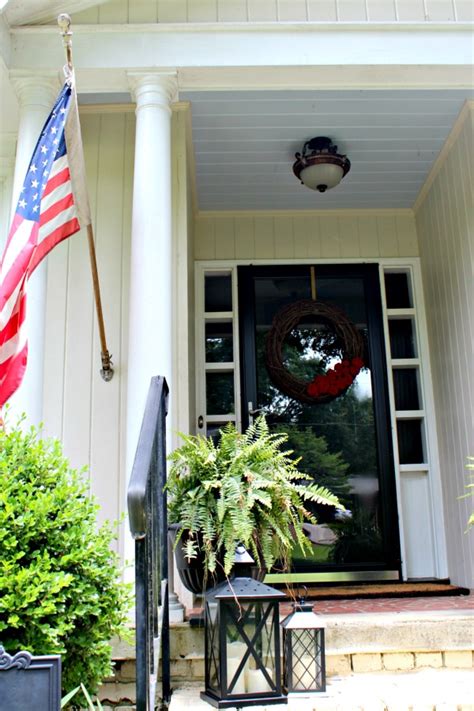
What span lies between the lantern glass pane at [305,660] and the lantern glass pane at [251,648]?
0.15 meters

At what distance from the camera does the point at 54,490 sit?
1.91 metres

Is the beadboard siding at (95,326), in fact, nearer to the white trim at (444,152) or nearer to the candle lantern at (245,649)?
the candle lantern at (245,649)

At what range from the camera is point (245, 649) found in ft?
6.50

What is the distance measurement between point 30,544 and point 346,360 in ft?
10.3

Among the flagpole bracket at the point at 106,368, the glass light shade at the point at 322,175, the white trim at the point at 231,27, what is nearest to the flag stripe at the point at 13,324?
the flagpole bracket at the point at 106,368

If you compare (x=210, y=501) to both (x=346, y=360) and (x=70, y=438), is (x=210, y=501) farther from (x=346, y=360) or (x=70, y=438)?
(x=346, y=360)

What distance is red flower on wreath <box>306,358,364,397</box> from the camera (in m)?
4.55

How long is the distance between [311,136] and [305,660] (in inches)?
116

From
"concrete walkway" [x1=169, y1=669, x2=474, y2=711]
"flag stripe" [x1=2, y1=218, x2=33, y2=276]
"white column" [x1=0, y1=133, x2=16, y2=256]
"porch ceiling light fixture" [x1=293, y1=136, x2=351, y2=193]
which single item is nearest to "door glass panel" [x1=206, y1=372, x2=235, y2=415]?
"porch ceiling light fixture" [x1=293, y1=136, x2=351, y2=193]

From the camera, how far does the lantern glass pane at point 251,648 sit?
6.47 ft

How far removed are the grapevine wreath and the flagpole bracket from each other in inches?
56.7

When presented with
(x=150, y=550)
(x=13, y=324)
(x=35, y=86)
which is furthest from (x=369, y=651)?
(x=35, y=86)

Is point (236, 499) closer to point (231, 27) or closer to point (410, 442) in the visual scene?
point (231, 27)

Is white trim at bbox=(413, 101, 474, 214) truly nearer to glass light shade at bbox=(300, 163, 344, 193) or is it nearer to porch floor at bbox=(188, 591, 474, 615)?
glass light shade at bbox=(300, 163, 344, 193)
